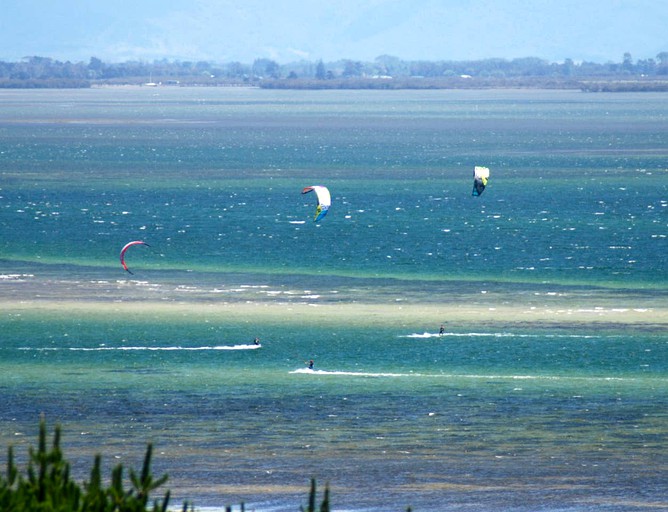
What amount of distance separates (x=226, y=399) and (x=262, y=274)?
14713mm

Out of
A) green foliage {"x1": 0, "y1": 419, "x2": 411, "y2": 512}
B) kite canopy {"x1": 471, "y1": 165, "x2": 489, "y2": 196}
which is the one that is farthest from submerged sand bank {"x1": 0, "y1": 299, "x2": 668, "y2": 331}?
green foliage {"x1": 0, "y1": 419, "x2": 411, "y2": 512}

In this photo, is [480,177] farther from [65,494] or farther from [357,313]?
[65,494]

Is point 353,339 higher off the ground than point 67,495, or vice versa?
point 67,495

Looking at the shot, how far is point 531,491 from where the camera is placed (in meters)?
17.9

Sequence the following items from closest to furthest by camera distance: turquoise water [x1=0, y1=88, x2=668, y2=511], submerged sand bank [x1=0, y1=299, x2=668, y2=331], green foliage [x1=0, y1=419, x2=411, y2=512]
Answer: green foliage [x1=0, y1=419, x2=411, y2=512]
turquoise water [x1=0, y1=88, x2=668, y2=511]
submerged sand bank [x1=0, y1=299, x2=668, y2=331]

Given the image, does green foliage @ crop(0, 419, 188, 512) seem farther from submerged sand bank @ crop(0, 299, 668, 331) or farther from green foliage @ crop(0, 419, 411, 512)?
submerged sand bank @ crop(0, 299, 668, 331)

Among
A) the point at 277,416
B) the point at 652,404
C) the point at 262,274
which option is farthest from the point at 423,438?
the point at 262,274

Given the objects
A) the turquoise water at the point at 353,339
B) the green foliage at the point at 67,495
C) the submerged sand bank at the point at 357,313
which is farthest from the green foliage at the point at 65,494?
the submerged sand bank at the point at 357,313

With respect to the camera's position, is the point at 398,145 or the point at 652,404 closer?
the point at 652,404

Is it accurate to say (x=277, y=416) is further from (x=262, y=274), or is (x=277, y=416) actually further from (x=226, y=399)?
(x=262, y=274)

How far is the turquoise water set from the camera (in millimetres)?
18922

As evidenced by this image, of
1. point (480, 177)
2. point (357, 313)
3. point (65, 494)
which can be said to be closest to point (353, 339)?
point (357, 313)

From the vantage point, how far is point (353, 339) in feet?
91.4

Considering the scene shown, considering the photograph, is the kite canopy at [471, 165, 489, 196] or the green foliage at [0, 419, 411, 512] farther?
the kite canopy at [471, 165, 489, 196]
